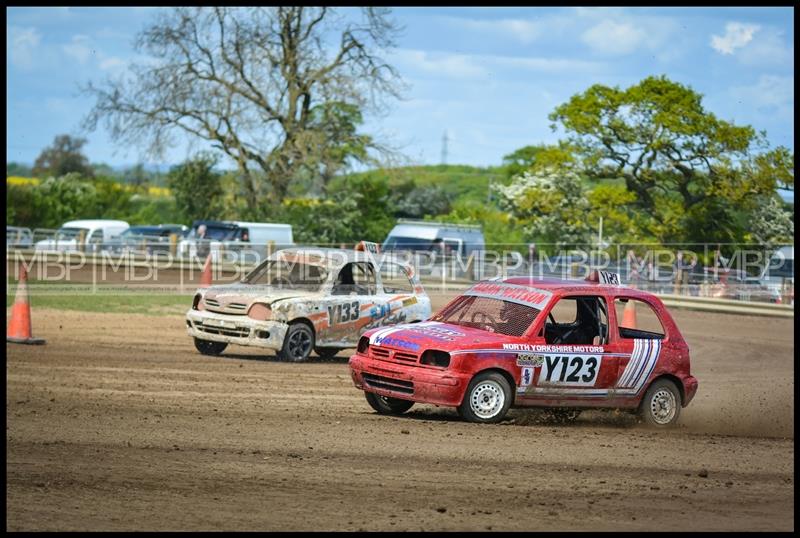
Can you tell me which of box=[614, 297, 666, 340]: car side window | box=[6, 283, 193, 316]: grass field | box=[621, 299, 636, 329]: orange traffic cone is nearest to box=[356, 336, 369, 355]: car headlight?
box=[614, 297, 666, 340]: car side window

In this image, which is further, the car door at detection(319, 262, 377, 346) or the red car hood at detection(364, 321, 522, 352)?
the car door at detection(319, 262, 377, 346)

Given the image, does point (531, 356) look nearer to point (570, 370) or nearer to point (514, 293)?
point (570, 370)

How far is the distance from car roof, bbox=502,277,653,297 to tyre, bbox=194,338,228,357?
21.4 ft

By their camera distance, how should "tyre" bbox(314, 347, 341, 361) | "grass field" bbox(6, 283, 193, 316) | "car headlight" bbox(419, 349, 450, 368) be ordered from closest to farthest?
"car headlight" bbox(419, 349, 450, 368)
"tyre" bbox(314, 347, 341, 361)
"grass field" bbox(6, 283, 193, 316)

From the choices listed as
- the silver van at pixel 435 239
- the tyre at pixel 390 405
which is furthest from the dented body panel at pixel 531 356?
the silver van at pixel 435 239

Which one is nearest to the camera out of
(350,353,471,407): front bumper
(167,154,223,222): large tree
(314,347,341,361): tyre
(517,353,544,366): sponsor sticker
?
(350,353,471,407): front bumper

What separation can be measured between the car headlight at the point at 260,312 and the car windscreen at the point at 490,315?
4560 millimetres

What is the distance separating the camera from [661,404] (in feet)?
40.8

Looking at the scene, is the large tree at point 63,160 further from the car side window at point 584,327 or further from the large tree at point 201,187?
the car side window at point 584,327

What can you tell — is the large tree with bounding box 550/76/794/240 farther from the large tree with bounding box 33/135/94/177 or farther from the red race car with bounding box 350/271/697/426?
the large tree with bounding box 33/135/94/177

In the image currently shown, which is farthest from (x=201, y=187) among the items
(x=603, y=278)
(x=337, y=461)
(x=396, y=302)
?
Result: (x=337, y=461)

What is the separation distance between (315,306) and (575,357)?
5931 millimetres

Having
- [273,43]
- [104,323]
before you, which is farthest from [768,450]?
[273,43]

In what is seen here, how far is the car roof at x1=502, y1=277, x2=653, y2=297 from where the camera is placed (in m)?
12.3
